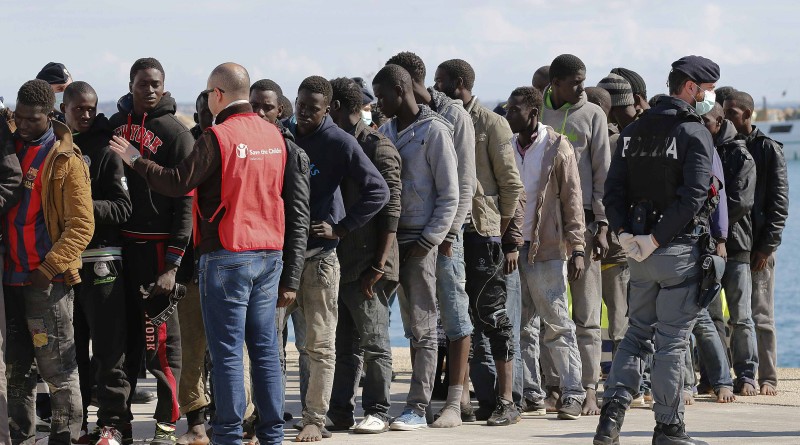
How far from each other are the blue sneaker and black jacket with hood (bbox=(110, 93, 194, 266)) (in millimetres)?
1811

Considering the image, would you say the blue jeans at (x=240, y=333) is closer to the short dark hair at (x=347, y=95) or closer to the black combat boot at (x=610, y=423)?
the short dark hair at (x=347, y=95)

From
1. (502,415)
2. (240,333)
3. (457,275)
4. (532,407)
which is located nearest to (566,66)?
(457,275)

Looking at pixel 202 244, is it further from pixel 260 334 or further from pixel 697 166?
pixel 697 166

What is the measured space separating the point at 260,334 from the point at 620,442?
2.41 m

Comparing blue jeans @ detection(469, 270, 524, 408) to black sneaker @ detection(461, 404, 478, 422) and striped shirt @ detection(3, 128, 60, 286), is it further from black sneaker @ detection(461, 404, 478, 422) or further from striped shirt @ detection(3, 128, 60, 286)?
striped shirt @ detection(3, 128, 60, 286)

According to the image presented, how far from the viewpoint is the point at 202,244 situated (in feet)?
22.9

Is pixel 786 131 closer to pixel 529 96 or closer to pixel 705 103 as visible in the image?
pixel 529 96

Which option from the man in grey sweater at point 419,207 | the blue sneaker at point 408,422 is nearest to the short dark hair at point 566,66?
the man in grey sweater at point 419,207

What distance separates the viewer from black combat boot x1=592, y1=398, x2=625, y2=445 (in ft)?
25.6

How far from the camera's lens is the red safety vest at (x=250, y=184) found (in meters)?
6.89

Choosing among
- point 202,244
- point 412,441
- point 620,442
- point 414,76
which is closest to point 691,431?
point 620,442

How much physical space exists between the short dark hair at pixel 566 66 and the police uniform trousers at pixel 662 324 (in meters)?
2.39

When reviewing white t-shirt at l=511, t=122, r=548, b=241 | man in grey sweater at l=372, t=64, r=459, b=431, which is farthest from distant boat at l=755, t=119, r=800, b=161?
man in grey sweater at l=372, t=64, r=459, b=431

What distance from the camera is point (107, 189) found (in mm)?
7832
